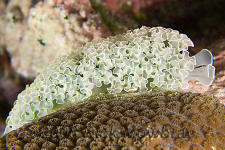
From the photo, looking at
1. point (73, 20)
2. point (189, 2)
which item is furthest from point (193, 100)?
point (189, 2)

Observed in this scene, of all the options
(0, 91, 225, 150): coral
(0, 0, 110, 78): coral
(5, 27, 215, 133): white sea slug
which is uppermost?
(0, 0, 110, 78): coral

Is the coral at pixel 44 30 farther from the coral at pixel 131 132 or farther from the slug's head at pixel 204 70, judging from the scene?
the coral at pixel 131 132

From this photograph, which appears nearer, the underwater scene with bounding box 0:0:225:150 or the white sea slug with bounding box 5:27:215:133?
the underwater scene with bounding box 0:0:225:150

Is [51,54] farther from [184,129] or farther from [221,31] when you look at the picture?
[221,31]

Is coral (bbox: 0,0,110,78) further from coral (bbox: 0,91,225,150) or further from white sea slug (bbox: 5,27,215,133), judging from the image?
coral (bbox: 0,91,225,150)

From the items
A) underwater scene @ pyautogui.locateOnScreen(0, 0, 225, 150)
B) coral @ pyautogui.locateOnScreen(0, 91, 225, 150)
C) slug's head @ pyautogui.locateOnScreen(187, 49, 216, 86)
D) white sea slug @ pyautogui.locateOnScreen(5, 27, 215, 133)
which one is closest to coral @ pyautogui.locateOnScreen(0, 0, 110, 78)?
underwater scene @ pyautogui.locateOnScreen(0, 0, 225, 150)
